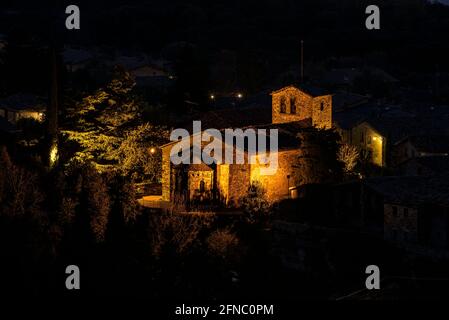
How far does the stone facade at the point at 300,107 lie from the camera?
1547 inches

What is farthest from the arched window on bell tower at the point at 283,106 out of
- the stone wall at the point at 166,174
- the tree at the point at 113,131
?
the stone wall at the point at 166,174

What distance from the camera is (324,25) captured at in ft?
340

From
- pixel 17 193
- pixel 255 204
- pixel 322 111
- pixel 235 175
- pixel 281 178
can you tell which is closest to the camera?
pixel 17 193

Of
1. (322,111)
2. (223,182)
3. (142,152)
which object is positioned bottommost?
(223,182)

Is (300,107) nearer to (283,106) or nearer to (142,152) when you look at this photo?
(283,106)

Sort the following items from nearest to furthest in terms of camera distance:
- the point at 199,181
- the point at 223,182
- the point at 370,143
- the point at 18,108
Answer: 1. the point at 223,182
2. the point at 199,181
3. the point at 370,143
4. the point at 18,108

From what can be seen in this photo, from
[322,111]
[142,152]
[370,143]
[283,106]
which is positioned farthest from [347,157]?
[142,152]

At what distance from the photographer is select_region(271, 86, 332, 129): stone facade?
39281mm

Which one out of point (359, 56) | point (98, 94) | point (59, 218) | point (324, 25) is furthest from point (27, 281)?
point (324, 25)

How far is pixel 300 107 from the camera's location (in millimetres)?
39688

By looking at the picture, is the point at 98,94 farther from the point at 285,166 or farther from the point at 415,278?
the point at 415,278

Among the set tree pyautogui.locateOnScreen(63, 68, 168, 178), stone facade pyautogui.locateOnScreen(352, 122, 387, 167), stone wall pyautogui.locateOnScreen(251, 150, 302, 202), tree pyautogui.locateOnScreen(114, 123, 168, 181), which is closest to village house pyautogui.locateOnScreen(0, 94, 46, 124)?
tree pyautogui.locateOnScreen(63, 68, 168, 178)

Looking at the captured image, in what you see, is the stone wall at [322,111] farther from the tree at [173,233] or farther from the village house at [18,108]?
the village house at [18,108]

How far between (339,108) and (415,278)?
26865 millimetres
